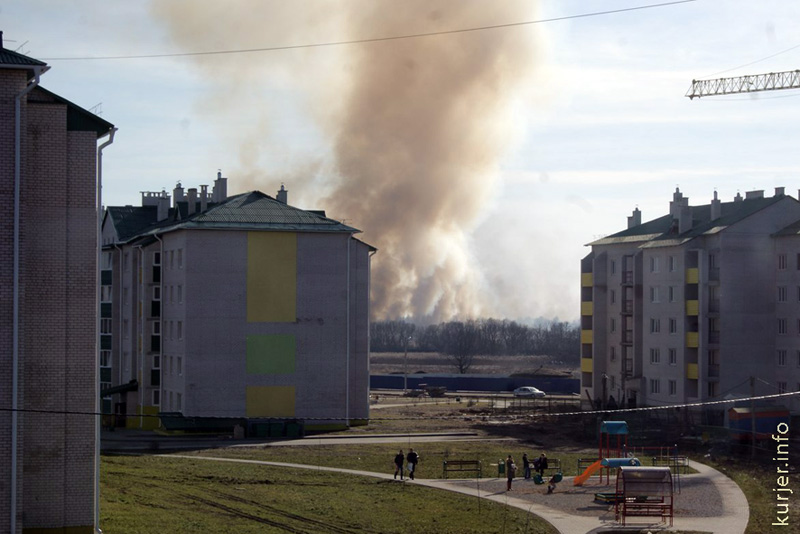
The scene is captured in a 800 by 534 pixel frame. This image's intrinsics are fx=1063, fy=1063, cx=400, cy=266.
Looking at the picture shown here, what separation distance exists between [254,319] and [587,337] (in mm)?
29292

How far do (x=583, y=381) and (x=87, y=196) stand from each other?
190 ft

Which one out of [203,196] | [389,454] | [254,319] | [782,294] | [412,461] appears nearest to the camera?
[412,461]

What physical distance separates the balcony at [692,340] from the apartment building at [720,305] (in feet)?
0.20

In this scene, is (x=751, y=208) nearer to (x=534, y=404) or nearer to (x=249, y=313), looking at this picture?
(x=534, y=404)

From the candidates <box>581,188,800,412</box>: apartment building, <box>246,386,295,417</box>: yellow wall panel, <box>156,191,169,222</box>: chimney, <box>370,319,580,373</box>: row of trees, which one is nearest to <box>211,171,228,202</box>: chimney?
<box>156,191,169,222</box>: chimney

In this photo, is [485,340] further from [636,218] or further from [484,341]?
[636,218]

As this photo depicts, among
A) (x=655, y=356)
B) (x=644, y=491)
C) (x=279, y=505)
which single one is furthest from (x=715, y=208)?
(x=279, y=505)

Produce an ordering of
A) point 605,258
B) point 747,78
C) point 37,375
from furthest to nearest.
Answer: point 747,78 < point 605,258 < point 37,375

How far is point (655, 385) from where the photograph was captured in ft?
219

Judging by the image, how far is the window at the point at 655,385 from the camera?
66.4m

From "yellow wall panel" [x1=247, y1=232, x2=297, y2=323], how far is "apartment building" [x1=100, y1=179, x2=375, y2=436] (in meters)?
0.05

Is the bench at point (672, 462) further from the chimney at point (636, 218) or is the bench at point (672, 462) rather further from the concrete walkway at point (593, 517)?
the chimney at point (636, 218)

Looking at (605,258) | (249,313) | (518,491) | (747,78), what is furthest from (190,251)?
(747,78)

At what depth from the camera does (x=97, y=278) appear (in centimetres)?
→ 2425
